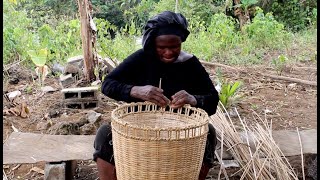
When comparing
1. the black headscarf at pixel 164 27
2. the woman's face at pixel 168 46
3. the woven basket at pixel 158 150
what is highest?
the black headscarf at pixel 164 27

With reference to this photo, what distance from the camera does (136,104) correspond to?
78.4 inches

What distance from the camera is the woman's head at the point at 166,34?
2000 millimetres

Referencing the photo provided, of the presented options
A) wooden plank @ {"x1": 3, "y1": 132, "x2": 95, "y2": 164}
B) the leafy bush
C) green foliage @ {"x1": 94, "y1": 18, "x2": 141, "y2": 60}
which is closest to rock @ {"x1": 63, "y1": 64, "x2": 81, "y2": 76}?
green foliage @ {"x1": 94, "y1": 18, "x2": 141, "y2": 60}

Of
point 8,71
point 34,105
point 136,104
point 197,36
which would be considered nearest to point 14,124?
point 34,105

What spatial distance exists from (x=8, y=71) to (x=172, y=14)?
3.30 metres

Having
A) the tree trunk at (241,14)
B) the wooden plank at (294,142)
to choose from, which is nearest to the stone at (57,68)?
the wooden plank at (294,142)

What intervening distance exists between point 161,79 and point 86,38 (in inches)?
92.5

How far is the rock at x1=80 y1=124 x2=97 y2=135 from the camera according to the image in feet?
10.7

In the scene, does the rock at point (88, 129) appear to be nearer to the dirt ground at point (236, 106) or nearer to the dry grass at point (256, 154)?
the dirt ground at point (236, 106)

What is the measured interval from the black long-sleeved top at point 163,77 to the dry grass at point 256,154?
44 centimetres

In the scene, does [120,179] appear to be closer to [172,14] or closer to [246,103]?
[172,14]

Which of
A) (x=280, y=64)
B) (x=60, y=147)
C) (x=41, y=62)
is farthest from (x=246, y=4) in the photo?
(x=60, y=147)

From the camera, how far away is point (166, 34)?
6.56 feet

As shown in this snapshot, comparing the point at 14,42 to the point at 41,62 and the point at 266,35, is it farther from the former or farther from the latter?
the point at 266,35
